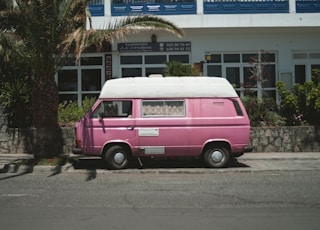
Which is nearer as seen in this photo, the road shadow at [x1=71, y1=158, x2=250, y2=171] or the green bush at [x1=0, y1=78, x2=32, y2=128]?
the road shadow at [x1=71, y1=158, x2=250, y2=171]

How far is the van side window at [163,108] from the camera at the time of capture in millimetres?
12000

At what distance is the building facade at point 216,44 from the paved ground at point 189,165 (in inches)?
267

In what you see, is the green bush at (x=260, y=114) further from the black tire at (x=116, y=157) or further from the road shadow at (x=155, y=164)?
the black tire at (x=116, y=157)

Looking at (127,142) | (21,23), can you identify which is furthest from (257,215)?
(21,23)

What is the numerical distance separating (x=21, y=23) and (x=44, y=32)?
911 mm

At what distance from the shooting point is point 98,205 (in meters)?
7.57

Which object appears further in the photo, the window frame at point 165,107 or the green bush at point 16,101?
the green bush at point 16,101

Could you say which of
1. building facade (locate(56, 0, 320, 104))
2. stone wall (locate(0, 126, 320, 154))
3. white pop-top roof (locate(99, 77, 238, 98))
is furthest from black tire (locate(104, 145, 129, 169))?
building facade (locate(56, 0, 320, 104))

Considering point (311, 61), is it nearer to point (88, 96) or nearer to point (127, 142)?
point (88, 96)

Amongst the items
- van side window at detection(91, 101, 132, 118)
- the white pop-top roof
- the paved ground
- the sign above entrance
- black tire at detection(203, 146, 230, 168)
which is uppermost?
the sign above entrance

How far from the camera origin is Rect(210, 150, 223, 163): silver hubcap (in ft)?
39.6

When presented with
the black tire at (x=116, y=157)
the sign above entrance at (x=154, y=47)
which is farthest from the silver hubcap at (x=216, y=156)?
the sign above entrance at (x=154, y=47)

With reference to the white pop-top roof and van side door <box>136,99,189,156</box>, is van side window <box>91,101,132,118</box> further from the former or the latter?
van side door <box>136,99,189,156</box>

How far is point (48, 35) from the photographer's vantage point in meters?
12.2
